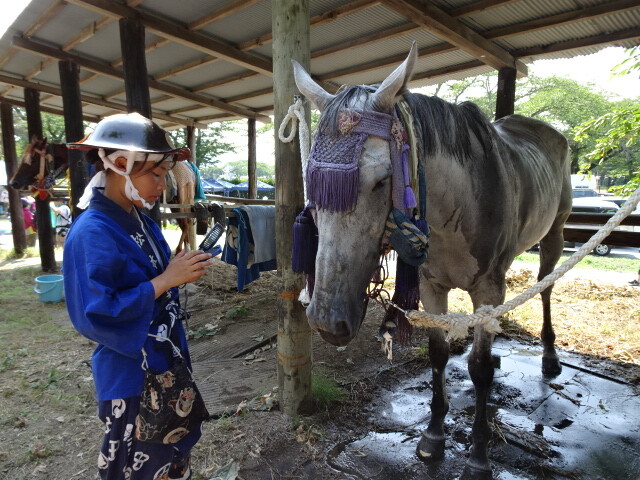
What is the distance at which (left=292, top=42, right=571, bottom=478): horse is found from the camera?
1.43 meters

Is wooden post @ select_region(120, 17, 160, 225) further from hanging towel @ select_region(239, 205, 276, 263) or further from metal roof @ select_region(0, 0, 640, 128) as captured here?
hanging towel @ select_region(239, 205, 276, 263)

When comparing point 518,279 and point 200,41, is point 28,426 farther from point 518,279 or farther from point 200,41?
point 518,279

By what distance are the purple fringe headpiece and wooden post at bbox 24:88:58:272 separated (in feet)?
26.0

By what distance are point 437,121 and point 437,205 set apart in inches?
16.6

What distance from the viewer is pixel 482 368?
92.9 inches

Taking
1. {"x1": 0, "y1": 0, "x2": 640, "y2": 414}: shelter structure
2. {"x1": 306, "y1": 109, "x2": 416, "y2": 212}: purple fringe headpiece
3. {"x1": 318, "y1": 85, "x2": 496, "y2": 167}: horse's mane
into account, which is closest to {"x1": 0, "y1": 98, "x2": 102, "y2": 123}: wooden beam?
{"x1": 0, "y1": 0, "x2": 640, "y2": 414}: shelter structure

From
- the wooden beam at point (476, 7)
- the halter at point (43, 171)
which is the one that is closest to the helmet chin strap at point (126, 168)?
the wooden beam at point (476, 7)

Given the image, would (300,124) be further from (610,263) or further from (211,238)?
(610,263)

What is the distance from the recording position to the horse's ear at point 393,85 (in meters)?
1.47

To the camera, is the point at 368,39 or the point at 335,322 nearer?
the point at 335,322

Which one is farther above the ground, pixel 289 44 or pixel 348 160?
pixel 289 44

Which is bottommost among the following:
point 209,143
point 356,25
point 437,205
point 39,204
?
point 437,205

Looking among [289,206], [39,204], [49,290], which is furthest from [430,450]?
[39,204]

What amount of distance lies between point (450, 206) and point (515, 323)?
136 inches
